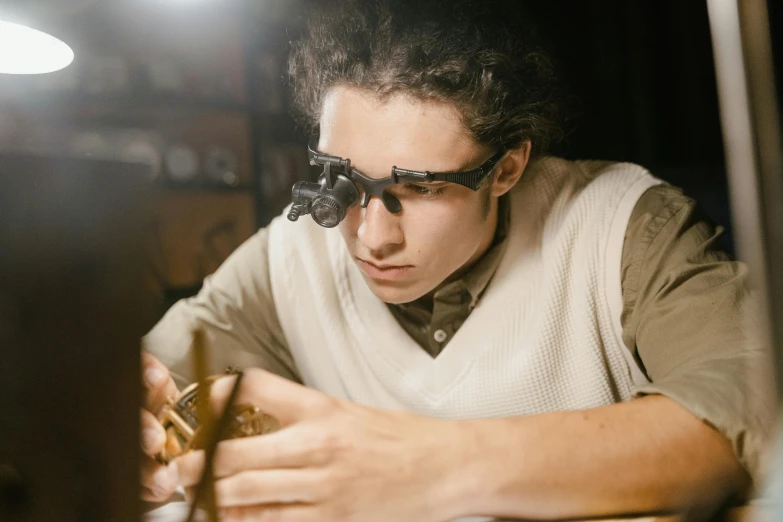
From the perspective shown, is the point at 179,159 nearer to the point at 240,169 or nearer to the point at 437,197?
the point at 240,169

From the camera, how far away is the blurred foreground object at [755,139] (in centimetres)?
50

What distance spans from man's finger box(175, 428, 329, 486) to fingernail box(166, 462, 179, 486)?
17 millimetres

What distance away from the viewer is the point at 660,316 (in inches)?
31.4

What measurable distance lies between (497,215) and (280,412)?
19.9 inches

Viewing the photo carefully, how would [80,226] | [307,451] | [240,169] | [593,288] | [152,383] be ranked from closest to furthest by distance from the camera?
[80,226] < [307,451] < [152,383] < [593,288] < [240,169]

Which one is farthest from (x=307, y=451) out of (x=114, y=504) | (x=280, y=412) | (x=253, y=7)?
(x=253, y=7)

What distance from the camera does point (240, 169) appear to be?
102 cm

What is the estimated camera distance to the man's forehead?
2.56 feet

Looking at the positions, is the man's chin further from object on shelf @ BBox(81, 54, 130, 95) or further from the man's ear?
object on shelf @ BBox(81, 54, 130, 95)

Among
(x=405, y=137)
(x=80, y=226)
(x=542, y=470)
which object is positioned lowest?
(x=542, y=470)

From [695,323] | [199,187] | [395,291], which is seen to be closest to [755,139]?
[695,323]

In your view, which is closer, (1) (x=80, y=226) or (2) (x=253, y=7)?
(1) (x=80, y=226)

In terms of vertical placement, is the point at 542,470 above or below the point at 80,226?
below

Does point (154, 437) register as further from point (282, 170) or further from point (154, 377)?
point (282, 170)
